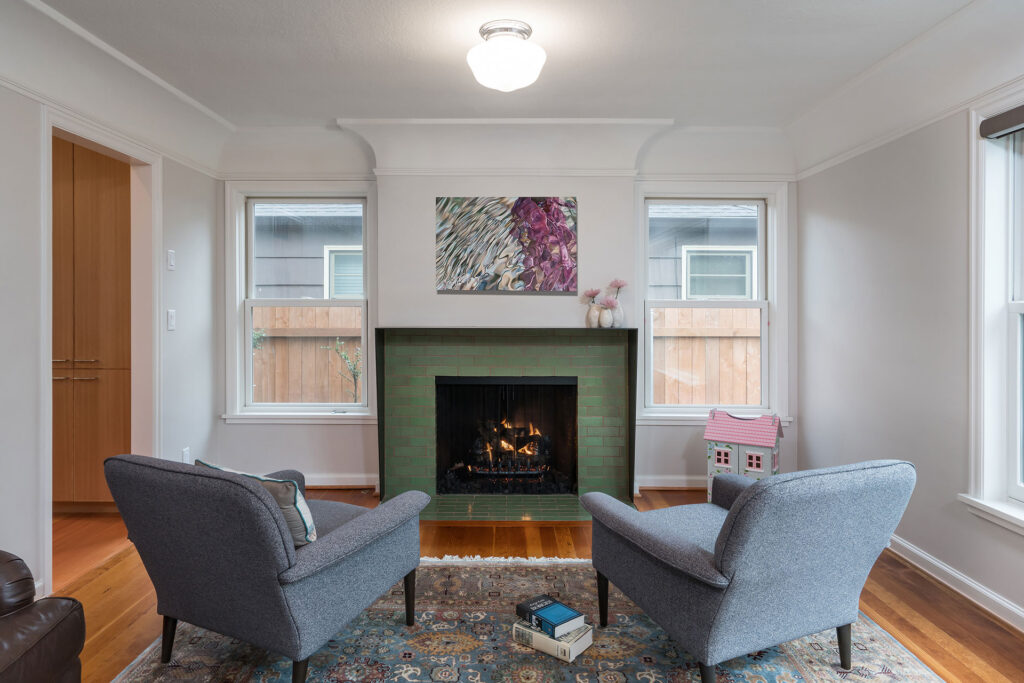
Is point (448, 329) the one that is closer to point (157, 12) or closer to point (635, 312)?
point (635, 312)

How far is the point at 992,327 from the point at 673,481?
85.2 inches

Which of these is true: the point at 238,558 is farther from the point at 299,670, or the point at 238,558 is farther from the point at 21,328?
the point at 21,328

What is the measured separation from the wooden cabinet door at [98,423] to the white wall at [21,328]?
0.97 meters

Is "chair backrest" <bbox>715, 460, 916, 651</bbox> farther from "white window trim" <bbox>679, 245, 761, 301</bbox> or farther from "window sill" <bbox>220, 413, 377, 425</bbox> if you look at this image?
"window sill" <bbox>220, 413, 377, 425</bbox>

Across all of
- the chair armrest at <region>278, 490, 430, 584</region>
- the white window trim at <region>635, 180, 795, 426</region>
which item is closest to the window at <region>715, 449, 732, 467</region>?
the white window trim at <region>635, 180, 795, 426</region>

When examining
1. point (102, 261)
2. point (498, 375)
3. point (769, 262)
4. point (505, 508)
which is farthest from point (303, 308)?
point (769, 262)

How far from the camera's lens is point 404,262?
3855 mm

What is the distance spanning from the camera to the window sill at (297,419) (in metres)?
4.05

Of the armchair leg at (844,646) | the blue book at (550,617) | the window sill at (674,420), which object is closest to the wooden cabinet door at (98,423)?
the blue book at (550,617)

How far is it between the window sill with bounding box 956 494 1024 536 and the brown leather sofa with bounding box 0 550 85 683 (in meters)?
3.19

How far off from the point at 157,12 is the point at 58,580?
2596 millimetres

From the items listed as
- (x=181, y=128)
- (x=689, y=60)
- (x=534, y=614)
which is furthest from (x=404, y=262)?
(x=534, y=614)

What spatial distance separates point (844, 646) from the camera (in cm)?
195

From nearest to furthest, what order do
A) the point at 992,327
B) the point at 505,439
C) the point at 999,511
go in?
the point at 999,511 → the point at 992,327 → the point at 505,439
